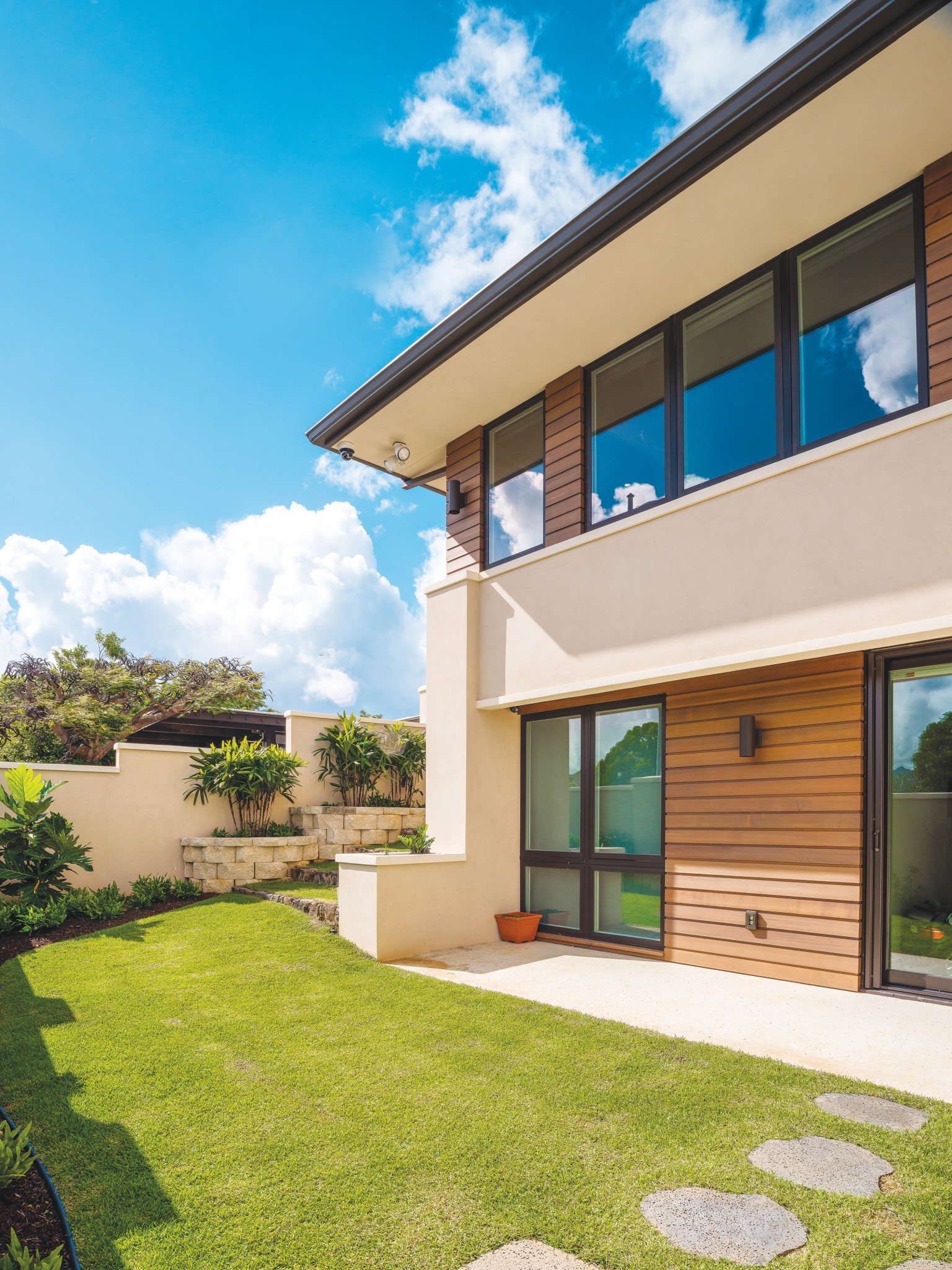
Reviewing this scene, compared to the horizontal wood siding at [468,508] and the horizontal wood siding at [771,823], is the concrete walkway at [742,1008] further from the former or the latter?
the horizontal wood siding at [468,508]

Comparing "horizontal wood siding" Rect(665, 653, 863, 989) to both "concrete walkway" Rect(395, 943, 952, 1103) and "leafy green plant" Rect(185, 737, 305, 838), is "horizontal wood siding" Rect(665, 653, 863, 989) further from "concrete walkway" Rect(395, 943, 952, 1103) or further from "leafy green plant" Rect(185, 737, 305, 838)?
"leafy green plant" Rect(185, 737, 305, 838)

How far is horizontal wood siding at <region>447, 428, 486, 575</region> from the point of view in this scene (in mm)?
8156

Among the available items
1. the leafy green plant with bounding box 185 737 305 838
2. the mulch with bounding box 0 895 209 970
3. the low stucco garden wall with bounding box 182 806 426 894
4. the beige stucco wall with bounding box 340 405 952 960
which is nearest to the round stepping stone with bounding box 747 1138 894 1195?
the beige stucco wall with bounding box 340 405 952 960

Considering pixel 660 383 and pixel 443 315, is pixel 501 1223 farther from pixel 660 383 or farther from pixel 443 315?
pixel 443 315

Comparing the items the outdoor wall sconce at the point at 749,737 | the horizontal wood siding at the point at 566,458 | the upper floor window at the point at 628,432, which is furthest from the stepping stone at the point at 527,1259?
the horizontal wood siding at the point at 566,458

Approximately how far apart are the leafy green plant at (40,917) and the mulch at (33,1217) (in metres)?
5.02

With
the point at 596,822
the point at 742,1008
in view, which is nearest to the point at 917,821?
the point at 742,1008

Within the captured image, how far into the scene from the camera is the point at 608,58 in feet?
25.3

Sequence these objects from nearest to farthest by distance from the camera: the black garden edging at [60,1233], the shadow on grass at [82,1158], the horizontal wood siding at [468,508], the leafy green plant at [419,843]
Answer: the black garden edging at [60,1233] → the shadow on grass at [82,1158] → the leafy green plant at [419,843] → the horizontal wood siding at [468,508]

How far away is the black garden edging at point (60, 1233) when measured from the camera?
7.23 ft

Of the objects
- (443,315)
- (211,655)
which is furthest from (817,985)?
(211,655)

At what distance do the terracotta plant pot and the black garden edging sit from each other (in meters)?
4.88

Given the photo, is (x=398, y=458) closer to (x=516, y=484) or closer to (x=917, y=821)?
(x=516, y=484)

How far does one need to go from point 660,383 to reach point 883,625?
9.88 feet
